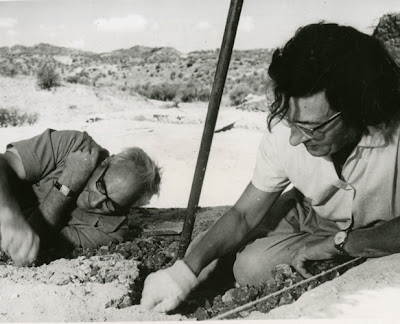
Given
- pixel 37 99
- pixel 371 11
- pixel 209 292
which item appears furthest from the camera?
pixel 37 99

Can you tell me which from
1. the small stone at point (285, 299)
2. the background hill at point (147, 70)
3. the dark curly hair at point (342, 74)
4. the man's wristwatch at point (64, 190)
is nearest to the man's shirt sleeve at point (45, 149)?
the man's wristwatch at point (64, 190)

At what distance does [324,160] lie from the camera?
67.2 inches

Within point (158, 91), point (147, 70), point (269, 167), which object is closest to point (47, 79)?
point (158, 91)

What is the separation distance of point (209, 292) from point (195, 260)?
1.63 ft

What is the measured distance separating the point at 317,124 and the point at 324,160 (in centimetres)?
24

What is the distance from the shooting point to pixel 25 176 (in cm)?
212

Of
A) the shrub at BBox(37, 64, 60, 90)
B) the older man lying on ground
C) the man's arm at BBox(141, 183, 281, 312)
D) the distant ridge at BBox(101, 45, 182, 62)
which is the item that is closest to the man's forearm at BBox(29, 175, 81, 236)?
the older man lying on ground

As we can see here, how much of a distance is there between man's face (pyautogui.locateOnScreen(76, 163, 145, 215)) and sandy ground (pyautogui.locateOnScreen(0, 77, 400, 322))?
0.28 m

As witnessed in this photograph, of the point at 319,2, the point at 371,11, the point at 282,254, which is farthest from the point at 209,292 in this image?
Answer: the point at 371,11

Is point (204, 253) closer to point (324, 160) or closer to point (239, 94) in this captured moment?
point (324, 160)

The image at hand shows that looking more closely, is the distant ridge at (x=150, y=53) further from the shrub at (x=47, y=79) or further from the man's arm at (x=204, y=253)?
the man's arm at (x=204, y=253)

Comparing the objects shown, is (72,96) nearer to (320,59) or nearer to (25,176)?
(25,176)

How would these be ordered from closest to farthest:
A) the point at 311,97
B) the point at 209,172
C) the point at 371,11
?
the point at 311,97 < the point at 371,11 < the point at 209,172

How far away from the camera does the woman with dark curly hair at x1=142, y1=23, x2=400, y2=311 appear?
1.50 m
